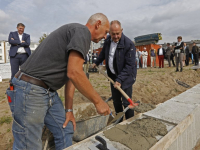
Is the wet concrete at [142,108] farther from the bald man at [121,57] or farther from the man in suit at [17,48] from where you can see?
the man in suit at [17,48]

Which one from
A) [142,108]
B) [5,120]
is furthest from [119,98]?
[5,120]

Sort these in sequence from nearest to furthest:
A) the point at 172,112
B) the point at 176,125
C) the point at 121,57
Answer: the point at 176,125 → the point at 172,112 → the point at 121,57

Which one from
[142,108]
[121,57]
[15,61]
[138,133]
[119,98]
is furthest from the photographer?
[15,61]

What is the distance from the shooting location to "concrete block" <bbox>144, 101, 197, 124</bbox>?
2.37m

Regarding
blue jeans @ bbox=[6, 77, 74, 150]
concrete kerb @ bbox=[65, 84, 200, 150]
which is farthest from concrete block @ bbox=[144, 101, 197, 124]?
blue jeans @ bbox=[6, 77, 74, 150]

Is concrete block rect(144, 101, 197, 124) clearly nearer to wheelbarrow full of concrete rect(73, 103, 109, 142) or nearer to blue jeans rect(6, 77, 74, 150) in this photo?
wheelbarrow full of concrete rect(73, 103, 109, 142)

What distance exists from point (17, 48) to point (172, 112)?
433 centimetres

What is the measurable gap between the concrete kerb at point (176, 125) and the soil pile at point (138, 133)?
0.07m

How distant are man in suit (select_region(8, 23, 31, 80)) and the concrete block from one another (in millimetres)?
3838

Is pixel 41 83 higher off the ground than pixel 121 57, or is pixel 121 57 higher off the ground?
pixel 121 57

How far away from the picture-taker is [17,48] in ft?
14.3

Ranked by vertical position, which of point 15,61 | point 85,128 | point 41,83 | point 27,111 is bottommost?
point 85,128

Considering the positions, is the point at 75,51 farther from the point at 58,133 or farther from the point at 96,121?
the point at 96,121

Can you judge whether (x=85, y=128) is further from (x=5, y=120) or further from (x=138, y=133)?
(x=5, y=120)
